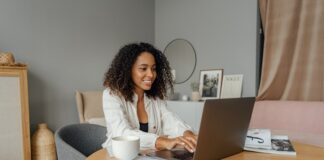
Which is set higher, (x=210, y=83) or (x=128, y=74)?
(x=128, y=74)

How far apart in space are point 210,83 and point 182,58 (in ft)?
2.07

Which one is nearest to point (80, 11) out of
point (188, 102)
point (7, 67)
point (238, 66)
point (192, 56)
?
point (7, 67)

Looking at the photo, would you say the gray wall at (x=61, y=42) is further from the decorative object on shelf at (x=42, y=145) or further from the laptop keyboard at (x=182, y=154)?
the laptop keyboard at (x=182, y=154)

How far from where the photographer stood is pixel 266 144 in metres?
1.04

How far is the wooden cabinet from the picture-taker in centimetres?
228

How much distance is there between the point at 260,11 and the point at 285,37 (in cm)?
45

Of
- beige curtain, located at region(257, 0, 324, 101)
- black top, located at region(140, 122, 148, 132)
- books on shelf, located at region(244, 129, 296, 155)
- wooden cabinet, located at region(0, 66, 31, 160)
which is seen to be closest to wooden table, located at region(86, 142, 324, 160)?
books on shelf, located at region(244, 129, 296, 155)

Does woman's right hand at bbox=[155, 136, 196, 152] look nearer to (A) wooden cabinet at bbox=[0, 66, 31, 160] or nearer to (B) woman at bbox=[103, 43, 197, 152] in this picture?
(B) woman at bbox=[103, 43, 197, 152]

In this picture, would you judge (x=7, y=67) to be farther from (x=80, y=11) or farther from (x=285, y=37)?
(x=285, y=37)

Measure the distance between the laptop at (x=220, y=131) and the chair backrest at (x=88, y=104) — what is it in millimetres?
2213

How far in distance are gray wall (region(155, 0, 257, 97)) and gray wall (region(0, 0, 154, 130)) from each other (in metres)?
0.65

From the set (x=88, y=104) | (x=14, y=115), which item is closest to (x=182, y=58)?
(x=88, y=104)

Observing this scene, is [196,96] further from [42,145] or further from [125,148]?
[125,148]

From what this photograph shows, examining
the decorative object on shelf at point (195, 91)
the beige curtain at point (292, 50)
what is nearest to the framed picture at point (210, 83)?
the decorative object on shelf at point (195, 91)
